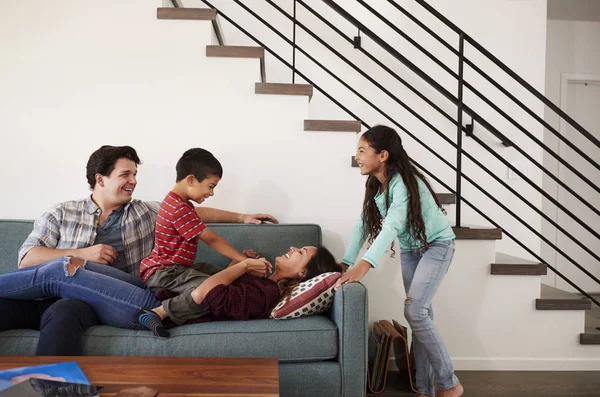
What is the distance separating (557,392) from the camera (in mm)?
2605

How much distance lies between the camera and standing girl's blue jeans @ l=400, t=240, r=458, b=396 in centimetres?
236

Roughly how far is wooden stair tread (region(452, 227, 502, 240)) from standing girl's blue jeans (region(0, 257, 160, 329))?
1.62 m

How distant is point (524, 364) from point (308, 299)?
4.84 ft

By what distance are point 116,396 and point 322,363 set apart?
3.22 feet

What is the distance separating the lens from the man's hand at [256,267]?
2355mm

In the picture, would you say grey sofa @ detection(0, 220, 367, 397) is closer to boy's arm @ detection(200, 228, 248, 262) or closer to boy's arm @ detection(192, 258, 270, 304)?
boy's arm @ detection(192, 258, 270, 304)

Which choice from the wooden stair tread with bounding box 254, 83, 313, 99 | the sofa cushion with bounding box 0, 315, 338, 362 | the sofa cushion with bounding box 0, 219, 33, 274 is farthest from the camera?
the wooden stair tread with bounding box 254, 83, 313, 99

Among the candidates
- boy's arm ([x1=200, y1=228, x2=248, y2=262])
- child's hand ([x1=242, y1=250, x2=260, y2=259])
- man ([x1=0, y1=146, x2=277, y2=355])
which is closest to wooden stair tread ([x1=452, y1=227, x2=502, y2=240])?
child's hand ([x1=242, y1=250, x2=260, y2=259])

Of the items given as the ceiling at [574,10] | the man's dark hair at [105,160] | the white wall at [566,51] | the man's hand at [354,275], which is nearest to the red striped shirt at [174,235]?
the man's dark hair at [105,160]

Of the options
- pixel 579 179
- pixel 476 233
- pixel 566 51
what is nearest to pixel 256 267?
pixel 476 233

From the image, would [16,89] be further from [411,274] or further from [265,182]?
[411,274]

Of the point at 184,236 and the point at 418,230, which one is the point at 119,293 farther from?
the point at 418,230

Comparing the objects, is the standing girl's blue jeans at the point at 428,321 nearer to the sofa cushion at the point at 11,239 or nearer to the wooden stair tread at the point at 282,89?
the wooden stair tread at the point at 282,89

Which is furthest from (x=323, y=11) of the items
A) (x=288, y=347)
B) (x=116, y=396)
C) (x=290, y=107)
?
(x=116, y=396)
